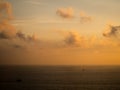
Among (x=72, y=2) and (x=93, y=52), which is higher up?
(x=72, y=2)

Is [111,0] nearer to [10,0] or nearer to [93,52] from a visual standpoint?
[93,52]

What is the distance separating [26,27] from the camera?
7.30 meters

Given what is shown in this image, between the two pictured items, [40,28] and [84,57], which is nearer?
[40,28]

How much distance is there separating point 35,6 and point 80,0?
1.40 meters

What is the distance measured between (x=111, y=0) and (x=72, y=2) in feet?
3.81

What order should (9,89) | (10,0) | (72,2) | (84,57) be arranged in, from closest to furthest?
(10,0) → (72,2) → (84,57) → (9,89)

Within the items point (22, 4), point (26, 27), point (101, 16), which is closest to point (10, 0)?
point (22, 4)

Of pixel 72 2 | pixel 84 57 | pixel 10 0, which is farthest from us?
pixel 84 57

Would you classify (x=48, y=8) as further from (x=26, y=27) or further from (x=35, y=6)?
(x=26, y=27)

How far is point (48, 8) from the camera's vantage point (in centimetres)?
728

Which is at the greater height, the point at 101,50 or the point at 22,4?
the point at 22,4

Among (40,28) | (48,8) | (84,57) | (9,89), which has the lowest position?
(9,89)

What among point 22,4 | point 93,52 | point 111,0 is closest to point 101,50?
point 93,52

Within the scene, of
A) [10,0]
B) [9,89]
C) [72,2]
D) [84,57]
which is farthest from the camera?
[9,89]
